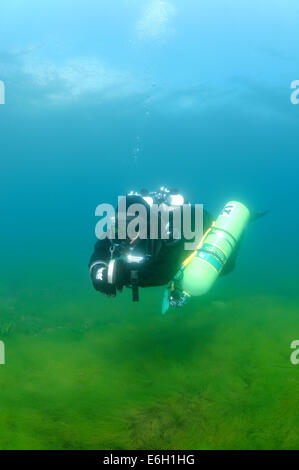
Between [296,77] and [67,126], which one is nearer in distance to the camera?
[296,77]

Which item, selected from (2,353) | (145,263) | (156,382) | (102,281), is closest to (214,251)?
(145,263)

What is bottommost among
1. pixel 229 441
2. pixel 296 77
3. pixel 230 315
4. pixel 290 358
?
pixel 229 441

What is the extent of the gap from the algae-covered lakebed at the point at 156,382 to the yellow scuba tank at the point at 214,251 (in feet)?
5.90

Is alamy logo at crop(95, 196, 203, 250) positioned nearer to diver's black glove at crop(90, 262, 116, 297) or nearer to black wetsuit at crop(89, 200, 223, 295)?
black wetsuit at crop(89, 200, 223, 295)

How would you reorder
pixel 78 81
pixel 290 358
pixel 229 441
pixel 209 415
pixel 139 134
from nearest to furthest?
pixel 229 441
pixel 209 415
pixel 290 358
pixel 78 81
pixel 139 134

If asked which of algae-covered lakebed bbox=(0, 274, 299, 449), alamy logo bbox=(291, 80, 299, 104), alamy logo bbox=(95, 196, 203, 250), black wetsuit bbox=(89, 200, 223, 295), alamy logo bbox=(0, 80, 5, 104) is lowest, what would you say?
algae-covered lakebed bbox=(0, 274, 299, 449)

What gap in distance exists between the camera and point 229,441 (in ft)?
14.1

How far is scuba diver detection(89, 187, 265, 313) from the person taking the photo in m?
4.31

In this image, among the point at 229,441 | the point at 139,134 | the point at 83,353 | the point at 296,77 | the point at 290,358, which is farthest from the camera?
the point at 139,134

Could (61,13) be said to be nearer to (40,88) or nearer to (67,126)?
(40,88)

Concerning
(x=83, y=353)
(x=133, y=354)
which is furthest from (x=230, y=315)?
(x=83, y=353)

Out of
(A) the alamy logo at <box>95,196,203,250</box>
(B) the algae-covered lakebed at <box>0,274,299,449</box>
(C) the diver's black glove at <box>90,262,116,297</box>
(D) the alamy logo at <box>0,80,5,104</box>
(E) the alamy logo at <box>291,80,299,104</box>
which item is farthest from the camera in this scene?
(D) the alamy logo at <box>0,80,5,104</box>

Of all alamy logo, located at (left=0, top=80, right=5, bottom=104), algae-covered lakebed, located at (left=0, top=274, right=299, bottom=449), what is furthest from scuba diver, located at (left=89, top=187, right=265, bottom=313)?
alamy logo, located at (left=0, top=80, right=5, bottom=104)

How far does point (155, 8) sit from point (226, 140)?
106 ft
